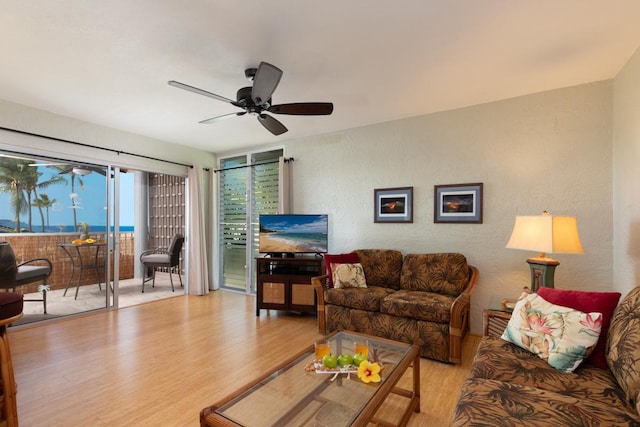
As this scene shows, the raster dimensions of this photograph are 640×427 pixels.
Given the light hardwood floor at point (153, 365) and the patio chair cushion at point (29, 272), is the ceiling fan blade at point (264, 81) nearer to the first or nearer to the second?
the light hardwood floor at point (153, 365)

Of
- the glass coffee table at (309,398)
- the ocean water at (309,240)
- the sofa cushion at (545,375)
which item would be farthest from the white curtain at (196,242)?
the sofa cushion at (545,375)

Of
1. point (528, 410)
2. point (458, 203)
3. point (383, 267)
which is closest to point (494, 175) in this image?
point (458, 203)

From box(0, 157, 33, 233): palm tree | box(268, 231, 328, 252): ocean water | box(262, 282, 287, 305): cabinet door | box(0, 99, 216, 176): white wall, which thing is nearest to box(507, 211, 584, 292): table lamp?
box(268, 231, 328, 252): ocean water

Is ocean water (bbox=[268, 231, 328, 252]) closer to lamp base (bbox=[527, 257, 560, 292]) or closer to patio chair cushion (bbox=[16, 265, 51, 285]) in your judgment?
lamp base (bbox=[527, 257, 560, 292])

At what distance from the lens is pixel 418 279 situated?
3.15 m

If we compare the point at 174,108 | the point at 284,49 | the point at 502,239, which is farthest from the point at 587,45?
the point at 174,108

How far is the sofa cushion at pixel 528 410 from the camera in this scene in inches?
43.8

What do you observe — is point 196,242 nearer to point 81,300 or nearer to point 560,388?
point 81,300

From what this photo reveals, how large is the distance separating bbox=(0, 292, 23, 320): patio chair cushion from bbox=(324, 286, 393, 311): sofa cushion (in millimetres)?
2378

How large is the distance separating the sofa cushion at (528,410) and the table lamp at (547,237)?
4.03ft

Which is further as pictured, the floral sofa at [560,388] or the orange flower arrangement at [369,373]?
the orange flower arrangement at [369,373]

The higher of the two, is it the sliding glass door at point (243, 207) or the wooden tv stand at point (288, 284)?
the sliding glass door at point (243, 207)

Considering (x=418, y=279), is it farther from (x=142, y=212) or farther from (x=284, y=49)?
(x=142, y=212)

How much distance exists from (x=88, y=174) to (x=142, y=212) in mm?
2406
